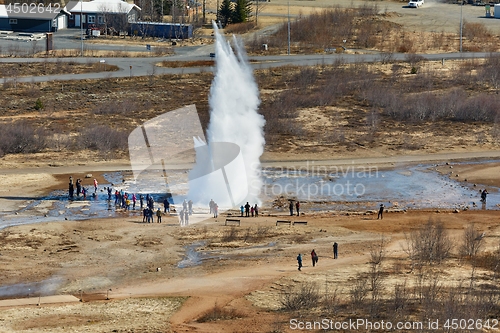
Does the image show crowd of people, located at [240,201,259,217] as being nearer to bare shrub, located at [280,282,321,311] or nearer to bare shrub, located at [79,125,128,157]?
bare shrub, located at [280,282,321,311]

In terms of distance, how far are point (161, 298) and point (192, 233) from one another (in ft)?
28.4

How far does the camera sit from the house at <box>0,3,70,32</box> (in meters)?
105

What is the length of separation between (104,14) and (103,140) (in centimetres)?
4679

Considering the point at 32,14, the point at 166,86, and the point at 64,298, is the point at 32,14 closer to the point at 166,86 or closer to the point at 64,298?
the point at 166,86

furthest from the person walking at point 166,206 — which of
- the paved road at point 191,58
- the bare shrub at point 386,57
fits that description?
the bare shrub at point 386,57

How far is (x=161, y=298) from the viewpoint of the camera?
34906 millimetres

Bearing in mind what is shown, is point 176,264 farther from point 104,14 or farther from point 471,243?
point 104,14

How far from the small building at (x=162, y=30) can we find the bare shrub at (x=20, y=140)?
137 ft

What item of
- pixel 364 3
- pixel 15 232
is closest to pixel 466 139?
pixel 15 232

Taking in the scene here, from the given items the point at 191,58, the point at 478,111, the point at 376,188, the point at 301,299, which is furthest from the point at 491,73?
the point at 301,299

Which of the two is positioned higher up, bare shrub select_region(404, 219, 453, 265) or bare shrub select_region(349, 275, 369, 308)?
bare shrub select_region(404, 219, 453, 265)

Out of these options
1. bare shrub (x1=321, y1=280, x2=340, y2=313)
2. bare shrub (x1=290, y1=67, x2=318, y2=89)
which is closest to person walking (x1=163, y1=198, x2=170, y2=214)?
bare shrub (x1=321, y1=280, x2=340, y2=313)

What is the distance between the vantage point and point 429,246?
3906 cm

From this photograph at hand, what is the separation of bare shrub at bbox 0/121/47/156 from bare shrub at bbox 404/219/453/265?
1150 inches
